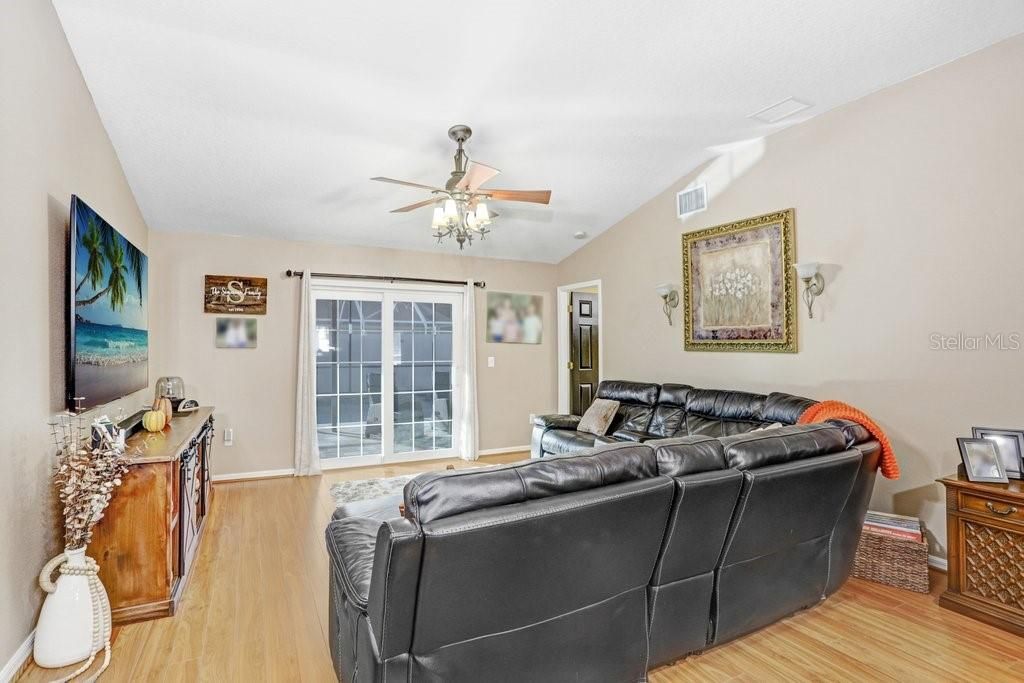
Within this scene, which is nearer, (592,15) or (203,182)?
(592,15)

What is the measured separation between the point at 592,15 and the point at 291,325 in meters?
4.06

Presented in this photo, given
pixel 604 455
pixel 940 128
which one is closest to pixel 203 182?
pixel 604 455

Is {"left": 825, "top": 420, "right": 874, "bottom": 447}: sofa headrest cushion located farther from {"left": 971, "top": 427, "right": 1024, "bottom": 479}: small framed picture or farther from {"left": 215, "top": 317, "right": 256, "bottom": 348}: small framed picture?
{"left": 215, "top": 317, "right": 256, "bottom": 348}: small framed picture

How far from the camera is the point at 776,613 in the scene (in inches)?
89.5

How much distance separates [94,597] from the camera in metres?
2.18

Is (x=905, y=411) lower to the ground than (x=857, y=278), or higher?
lower

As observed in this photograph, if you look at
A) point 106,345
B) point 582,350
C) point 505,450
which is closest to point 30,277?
point 106,345

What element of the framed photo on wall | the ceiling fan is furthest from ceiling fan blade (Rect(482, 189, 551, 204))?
the framed photo on wall

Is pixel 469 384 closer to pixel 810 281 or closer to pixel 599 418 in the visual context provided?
pixel 599 418

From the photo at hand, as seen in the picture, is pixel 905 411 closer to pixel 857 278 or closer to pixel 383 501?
pixel 857 278

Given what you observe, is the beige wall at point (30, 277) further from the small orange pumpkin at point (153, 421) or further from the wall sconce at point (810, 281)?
the wall sconce at point (810, 281)

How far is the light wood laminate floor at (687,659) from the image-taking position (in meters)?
2.06

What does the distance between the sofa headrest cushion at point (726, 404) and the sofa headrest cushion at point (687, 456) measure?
206 centimetres

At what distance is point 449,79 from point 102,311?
2362 mm
